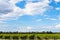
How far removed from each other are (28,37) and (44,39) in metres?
0.78

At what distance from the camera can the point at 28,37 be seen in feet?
30.8

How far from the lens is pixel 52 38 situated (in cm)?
938

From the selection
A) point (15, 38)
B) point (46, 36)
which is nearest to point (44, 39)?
point (46, 36)

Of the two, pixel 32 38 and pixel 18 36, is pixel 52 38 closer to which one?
pixel 32 38

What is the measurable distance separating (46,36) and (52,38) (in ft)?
1.06

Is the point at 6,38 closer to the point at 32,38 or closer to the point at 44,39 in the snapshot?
the point at 32,38

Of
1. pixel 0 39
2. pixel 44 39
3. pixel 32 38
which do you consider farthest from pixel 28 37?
pixel 0 39

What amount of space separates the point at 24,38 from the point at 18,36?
0.33 m

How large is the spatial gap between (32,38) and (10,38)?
1.10m

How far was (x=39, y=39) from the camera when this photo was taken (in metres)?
9.34

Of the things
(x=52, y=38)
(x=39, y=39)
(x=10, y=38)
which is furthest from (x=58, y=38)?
(x=10, y=38)

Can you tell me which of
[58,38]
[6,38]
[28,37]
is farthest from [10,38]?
[58,38]

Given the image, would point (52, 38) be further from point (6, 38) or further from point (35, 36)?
point (6, 38)

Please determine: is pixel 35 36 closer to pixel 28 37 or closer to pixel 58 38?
pixel 28 37
